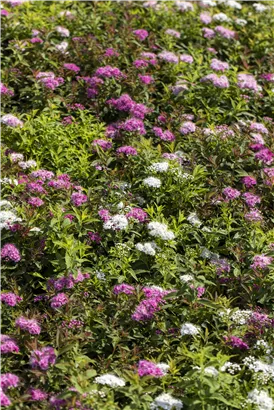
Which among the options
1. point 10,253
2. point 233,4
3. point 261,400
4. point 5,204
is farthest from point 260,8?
point 261,400

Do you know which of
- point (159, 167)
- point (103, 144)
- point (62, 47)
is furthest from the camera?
point (62, 47)

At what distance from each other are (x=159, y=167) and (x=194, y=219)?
0.48 meters

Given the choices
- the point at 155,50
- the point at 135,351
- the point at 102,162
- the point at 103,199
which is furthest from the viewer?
the point at 155,50

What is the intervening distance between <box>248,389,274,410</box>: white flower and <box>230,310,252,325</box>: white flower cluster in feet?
2.14

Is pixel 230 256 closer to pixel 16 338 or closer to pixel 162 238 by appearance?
pixel 162 238

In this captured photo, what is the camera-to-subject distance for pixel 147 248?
5020mm

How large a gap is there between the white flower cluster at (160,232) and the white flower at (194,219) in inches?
13.6

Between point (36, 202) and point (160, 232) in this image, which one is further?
point (36, 202)

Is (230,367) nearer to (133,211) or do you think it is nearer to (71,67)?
(133,211)

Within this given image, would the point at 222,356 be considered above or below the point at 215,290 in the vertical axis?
above

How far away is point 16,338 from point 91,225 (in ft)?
→ 3.80

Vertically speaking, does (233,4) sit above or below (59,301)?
above

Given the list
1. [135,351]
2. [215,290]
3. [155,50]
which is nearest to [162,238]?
[215,290]

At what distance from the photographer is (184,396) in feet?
13.6
